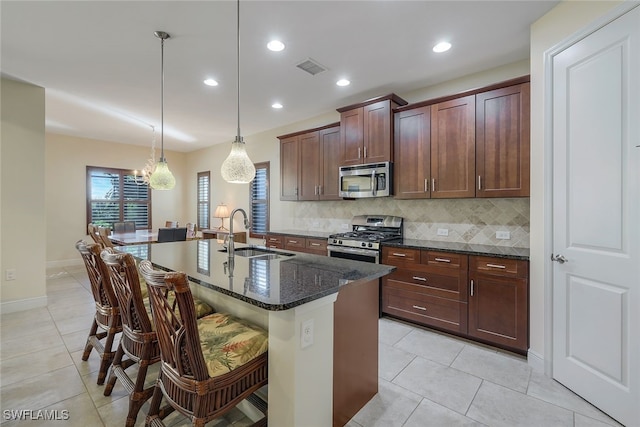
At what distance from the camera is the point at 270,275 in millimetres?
1673

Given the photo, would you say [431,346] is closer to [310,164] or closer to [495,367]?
[495,367]

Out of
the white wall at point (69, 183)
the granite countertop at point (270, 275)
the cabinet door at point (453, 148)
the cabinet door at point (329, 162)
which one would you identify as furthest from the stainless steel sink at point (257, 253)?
the white wall at point (69, 183)

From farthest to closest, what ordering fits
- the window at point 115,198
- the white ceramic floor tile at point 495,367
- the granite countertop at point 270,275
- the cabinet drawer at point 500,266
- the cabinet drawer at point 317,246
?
the window at point 115,198, the cabinet drawer at point 317,246, the cabinet drawer at point 500,266, the white ceramic floor tile at point 495,367, the granite countertop at point 270,275

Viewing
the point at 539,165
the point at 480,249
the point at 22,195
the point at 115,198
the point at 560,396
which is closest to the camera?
the point at 560,396

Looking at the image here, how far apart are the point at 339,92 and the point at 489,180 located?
2.15 meters

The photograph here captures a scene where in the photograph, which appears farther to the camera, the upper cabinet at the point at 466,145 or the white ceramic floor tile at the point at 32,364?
the upper cabinet at the point at 466,145

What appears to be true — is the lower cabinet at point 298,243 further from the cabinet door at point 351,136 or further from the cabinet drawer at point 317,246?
the cabinet door at point 351,136

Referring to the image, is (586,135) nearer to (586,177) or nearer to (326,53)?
(586,177)

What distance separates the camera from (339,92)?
12.7 feet

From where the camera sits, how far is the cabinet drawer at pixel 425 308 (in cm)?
285

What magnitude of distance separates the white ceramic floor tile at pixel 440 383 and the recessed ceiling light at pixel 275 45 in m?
3.02

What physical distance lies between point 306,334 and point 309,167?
3433 mm

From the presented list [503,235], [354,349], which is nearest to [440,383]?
[354,349]

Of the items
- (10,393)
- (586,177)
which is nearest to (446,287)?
(586,177)
